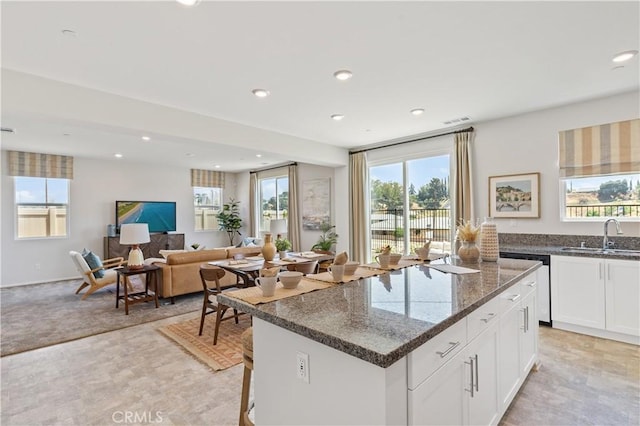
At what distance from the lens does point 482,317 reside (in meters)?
1.67

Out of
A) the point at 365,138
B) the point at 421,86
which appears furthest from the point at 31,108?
the point at 365,138

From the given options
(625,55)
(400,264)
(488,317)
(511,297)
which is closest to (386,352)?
(488,317)

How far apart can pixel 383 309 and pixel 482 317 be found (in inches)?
24.5

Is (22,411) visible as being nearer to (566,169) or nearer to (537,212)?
(537,212)

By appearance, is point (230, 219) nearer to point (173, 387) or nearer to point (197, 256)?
point (197, 256)

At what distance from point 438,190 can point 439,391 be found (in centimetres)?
436

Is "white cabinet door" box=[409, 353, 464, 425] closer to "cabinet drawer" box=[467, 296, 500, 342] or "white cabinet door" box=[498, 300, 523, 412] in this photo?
"cabinet drawer" box=[467, 296, 500, 342]

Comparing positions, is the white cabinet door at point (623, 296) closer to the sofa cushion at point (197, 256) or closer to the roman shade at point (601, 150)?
the roman shade at point (601, 150)

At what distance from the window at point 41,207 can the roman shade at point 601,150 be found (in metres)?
9.21

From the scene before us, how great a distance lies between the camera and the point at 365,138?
5.51 m

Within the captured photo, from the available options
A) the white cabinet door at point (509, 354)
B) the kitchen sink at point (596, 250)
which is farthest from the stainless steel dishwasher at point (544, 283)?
the white cabinet door at point (509, 354)

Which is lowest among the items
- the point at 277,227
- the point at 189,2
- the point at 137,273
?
the point at 137,273

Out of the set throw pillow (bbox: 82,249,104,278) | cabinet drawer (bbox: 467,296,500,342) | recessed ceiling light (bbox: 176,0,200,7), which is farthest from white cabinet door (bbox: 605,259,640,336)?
throw pillow (bbox: 82,249,104,278)

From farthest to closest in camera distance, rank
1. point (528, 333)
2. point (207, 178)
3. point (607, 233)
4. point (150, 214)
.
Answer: point (207, 178) → point (150, 214) → point (607, 233) → point (528, 333)
